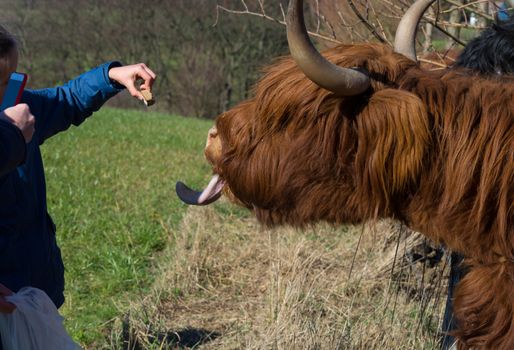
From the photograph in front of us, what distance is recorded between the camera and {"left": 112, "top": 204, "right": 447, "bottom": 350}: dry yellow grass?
454 cm

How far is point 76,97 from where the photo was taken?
12.5 ft

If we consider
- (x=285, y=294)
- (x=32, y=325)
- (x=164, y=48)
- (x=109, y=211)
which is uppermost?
(x=32, y=325)

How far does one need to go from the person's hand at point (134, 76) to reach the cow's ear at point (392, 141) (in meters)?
1.22

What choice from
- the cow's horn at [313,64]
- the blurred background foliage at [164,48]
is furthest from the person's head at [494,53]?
the blurred background foliage at [164,48]

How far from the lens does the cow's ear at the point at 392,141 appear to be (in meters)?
2.64

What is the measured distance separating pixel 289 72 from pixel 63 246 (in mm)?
5465

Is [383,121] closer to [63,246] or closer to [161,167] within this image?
[63,246]

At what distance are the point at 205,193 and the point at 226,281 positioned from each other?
338 centimetres

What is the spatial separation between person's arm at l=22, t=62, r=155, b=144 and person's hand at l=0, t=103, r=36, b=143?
0.87 metres

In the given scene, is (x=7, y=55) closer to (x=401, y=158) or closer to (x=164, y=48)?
(x=401, y=158)

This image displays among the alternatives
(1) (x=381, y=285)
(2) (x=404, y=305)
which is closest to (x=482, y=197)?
(2) (x=404, y=305)

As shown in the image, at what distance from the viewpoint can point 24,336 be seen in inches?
125

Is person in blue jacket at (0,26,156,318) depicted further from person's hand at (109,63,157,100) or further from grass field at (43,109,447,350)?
grass field at (43,109,447,350)

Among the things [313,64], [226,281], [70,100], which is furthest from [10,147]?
[226,281]
